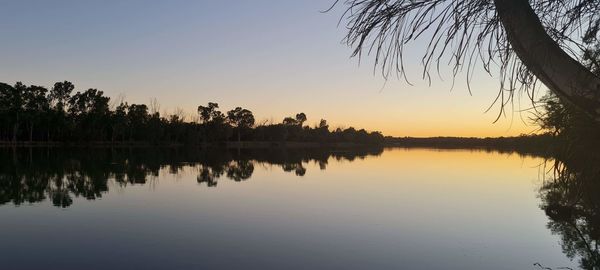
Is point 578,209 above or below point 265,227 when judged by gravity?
above

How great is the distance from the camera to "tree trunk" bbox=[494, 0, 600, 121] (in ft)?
7.06

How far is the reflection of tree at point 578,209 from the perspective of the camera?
2746 millimetres

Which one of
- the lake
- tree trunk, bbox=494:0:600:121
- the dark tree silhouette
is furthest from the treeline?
tree trunk, bbox=494:0:600:121

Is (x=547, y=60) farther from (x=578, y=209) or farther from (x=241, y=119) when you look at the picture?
(x=241, y=119)

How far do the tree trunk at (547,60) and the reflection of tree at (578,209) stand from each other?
60cm

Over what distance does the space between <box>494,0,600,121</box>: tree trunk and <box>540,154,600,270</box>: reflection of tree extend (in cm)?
60

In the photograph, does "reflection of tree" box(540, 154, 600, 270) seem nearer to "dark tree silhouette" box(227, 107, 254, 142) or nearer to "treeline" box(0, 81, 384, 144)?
"treeline" box(0, 81, 384, 144)

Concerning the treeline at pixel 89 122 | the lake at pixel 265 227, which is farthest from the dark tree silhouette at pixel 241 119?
the lake at pixel 265 227

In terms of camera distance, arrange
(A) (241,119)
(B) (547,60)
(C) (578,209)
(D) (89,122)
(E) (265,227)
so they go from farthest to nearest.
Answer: (A) (241,119) → (D) (89,122) → (C) (578,209) → (E) (265,227) → (B) (547,60)

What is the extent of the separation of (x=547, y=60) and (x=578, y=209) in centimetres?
1542

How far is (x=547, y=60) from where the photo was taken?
2.18m

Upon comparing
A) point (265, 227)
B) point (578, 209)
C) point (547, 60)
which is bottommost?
point (265, 227)

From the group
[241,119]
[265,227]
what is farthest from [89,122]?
[265,227]

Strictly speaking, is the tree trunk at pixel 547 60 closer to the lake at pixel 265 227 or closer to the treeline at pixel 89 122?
the lake at pixel 265 227
